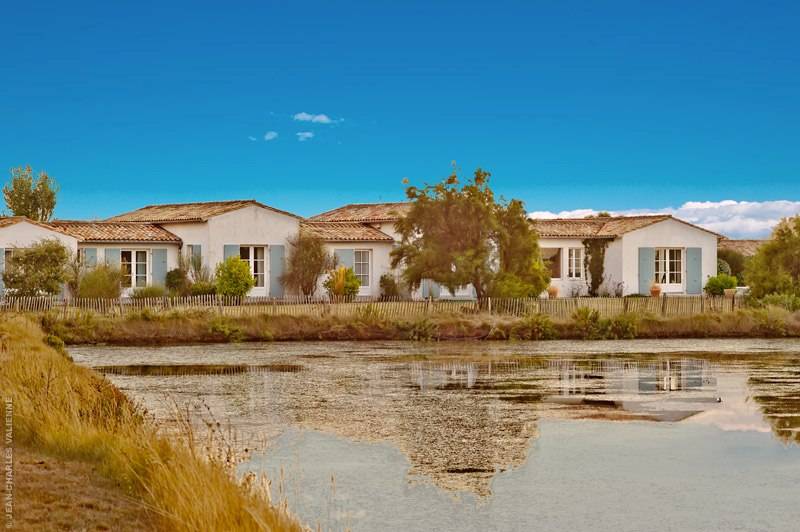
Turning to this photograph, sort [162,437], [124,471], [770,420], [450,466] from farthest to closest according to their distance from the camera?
[770,420] < [450,466] < [162,437] < [124,471]

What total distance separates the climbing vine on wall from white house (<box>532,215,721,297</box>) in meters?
0.09

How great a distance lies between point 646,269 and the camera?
42.3 metres

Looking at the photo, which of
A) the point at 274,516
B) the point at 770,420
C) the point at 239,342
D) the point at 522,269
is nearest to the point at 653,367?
the point at 770,420

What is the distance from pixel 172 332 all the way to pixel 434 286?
560 inches

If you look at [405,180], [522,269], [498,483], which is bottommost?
[498,483]

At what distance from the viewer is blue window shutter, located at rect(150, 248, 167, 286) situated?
36625 millimetres

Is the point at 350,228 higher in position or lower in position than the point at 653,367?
higher

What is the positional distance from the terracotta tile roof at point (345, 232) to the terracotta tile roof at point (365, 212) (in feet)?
2.91

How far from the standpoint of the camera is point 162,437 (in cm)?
907

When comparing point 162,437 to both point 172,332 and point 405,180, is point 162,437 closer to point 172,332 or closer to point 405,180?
point 172,332

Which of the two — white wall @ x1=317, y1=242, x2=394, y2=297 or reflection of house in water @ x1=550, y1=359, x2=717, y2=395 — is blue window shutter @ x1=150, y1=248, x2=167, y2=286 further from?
reflection of house in water @ x1=550, y1=359, x2=717, y2=395

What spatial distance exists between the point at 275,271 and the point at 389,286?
4.21 m

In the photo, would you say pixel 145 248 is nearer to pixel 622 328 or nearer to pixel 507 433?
pixel 622 328

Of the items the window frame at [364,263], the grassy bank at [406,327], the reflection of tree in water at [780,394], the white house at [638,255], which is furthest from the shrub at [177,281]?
the reflection of tree in water at [780,394]
